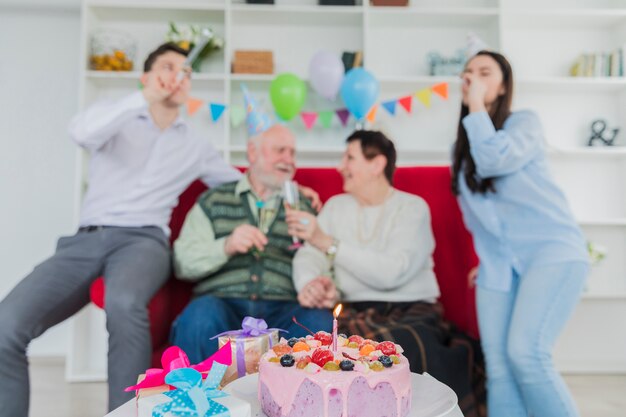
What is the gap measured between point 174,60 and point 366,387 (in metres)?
1.52

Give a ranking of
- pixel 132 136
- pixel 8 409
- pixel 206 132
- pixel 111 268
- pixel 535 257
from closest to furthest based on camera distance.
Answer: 1. pixel 8 409
2. pixel 535 257
3. pixel 111 268
4. pixel 132 136
5. pixel 206 132

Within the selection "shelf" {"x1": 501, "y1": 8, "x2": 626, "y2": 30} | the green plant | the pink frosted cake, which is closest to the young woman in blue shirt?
the pink frosted cake

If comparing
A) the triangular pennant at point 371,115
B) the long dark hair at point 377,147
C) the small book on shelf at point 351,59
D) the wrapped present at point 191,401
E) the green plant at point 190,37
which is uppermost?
the green plant at point 190,37

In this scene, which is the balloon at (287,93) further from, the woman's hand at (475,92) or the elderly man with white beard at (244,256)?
the woman's hand at (475,92)

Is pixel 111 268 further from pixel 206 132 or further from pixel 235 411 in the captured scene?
pixel 206 132

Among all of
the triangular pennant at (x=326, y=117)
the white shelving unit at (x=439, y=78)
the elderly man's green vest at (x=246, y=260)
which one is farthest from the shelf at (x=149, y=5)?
the elderly man's green vest at (x=246, y=260)

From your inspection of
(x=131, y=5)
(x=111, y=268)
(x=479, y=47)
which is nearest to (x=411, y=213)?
(x=479, y=47)

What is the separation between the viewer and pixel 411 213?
1.96m

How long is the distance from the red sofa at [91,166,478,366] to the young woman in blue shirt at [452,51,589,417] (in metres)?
0.24

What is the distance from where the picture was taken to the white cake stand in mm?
873

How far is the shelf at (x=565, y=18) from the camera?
11.2 feet

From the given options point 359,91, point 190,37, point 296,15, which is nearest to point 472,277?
point 359,91

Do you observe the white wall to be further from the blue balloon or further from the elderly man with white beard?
the elderly man with white beard

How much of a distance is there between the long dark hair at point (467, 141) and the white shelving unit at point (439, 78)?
4.73ft
